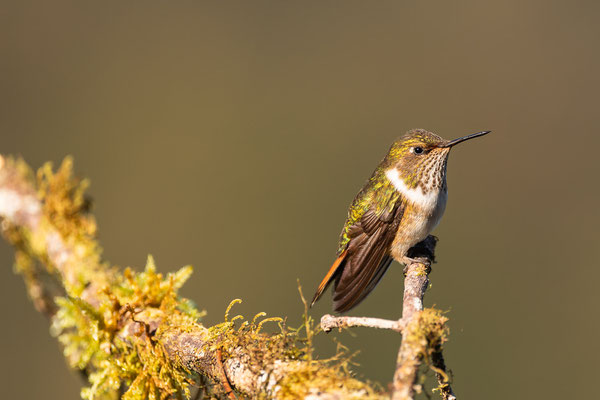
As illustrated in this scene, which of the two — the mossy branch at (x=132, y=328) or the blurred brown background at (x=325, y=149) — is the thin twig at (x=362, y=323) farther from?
the blurred brown background at (x=325, y=149)

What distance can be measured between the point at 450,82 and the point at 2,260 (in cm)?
969

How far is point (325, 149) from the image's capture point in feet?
37.6

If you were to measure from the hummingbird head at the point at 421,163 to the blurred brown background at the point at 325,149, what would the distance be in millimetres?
2943

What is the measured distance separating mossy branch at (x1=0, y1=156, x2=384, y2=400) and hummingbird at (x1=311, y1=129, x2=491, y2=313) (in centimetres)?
110

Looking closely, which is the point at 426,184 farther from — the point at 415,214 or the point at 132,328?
the point at 132,328

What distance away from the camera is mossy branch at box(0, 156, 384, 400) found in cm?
188

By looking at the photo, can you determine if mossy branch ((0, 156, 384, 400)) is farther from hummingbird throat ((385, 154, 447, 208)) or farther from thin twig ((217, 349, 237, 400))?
hummingbird throat ((385, 154, 447, 208))

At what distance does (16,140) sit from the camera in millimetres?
10375

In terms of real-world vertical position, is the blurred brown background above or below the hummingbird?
above

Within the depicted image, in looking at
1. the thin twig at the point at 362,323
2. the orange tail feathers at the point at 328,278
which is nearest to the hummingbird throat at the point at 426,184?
the orange tail feathers at the point at 328,278

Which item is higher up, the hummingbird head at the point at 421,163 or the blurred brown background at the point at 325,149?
the blurred brown background at the point at 325,149

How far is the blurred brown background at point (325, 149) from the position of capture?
312 inches

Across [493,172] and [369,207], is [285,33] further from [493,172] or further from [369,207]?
[369,207]

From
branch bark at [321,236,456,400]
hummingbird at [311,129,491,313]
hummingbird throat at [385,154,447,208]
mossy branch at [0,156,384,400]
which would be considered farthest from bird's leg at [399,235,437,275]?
branch bark at [321,236,456,400]
